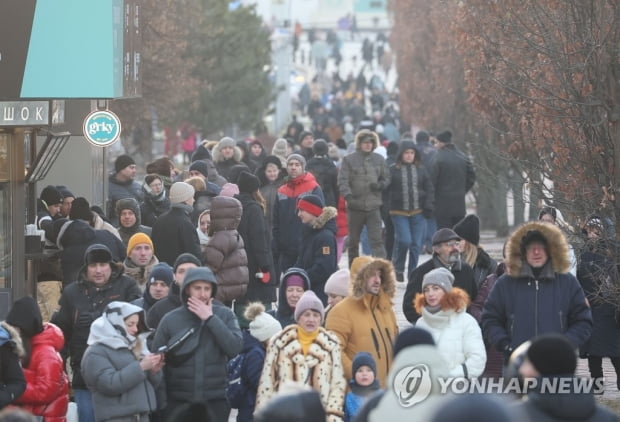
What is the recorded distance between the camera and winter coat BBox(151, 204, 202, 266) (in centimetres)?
1566

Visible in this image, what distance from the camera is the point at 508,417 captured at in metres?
5.95

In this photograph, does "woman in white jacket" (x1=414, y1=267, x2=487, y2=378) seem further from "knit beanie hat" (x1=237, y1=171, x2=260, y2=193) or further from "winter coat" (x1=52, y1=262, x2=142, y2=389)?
"knit beanie hat" (x1=237, y1=171, x2=260, y2=193)

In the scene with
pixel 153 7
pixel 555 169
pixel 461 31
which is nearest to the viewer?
pixel 555 169

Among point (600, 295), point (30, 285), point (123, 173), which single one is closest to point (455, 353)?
point (600, 295)

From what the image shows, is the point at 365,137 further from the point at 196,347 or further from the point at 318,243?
the point at 196,347

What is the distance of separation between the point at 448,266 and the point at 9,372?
3850 millimetres

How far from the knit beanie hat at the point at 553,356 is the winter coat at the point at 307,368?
10.5 feet

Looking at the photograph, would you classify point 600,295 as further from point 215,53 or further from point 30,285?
point 215,53

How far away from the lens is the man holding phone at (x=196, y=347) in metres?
11.1

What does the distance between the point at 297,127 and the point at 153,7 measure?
4.62 meters

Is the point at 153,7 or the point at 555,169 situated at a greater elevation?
the point at 153,7

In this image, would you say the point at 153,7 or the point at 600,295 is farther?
the point at 153,7

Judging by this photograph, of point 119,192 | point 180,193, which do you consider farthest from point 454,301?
point 119,192

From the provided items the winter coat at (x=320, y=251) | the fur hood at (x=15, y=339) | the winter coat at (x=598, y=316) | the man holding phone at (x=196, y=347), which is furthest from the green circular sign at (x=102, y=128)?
the fur hood at (x=15, y=339)
